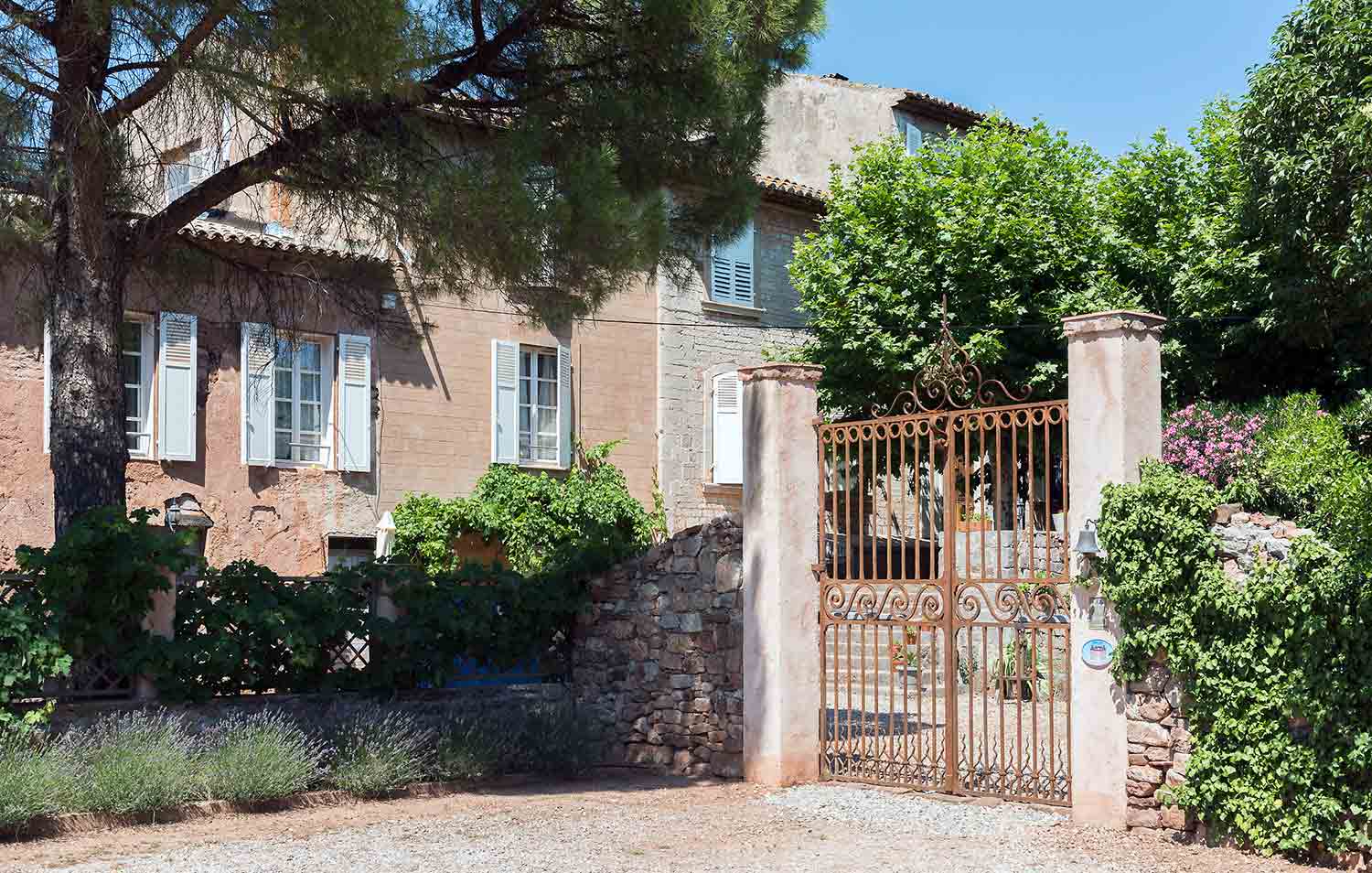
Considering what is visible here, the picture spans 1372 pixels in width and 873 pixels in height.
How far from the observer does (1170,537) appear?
802 centimetres

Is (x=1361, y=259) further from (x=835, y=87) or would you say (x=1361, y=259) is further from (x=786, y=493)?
(x=835, y=87)

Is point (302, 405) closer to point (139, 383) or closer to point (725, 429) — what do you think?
point (139, 383)

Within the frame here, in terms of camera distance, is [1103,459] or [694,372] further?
[694,372]

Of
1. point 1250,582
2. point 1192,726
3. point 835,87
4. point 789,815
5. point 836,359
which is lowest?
point 789,815

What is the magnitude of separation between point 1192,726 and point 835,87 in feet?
64.0

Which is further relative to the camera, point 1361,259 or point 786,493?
point 1361,259

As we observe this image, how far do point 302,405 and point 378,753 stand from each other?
30.1 ft

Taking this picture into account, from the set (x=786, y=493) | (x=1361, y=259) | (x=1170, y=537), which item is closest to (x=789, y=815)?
(x=786, y=493)

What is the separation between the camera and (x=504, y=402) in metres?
20.2

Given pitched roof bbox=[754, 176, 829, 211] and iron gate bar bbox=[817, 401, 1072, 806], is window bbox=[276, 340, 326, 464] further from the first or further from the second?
iron gate bar bbox=[817, 401, 1072, 806]

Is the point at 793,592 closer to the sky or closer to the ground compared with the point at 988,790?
closer to the sky

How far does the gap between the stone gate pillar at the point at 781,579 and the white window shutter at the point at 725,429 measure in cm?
1154

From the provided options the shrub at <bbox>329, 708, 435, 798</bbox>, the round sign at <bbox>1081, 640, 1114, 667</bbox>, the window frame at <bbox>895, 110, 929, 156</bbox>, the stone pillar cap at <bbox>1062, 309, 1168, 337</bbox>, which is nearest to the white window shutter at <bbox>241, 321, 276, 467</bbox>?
Answer: the shrub at <bbox>329, 708, 435, 798</bbox>

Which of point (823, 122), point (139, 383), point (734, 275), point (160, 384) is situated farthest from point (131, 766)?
point (823, 122)
